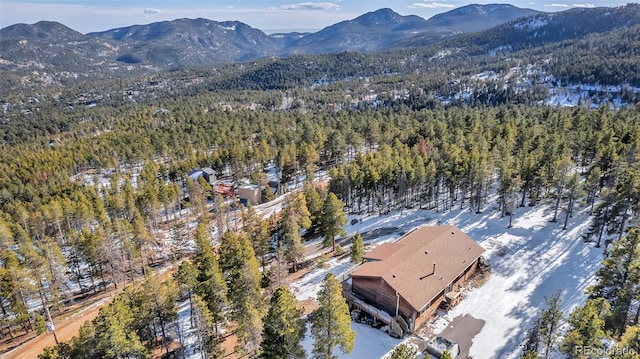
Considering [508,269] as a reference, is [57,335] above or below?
below

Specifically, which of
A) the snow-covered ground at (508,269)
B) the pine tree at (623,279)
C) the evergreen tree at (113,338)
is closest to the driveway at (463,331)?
the snow-covered ground at (508,269)

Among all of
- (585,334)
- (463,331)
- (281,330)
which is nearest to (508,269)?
(463,331)

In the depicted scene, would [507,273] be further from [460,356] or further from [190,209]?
[190,209]

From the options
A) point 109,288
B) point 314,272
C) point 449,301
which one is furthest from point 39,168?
point 449,301

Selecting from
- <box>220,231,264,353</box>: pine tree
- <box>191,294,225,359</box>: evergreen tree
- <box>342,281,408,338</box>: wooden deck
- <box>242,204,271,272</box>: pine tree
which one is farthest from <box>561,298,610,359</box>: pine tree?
<box>242,204,271,272</box>: pine tree

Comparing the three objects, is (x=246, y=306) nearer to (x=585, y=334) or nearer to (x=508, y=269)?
(x=585, y=334)

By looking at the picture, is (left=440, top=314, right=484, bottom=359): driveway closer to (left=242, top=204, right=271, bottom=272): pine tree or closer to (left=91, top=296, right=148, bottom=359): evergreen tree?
(left=242, top=204, right=271, bottom=272): pine tree

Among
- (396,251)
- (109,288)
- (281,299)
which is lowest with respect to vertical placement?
(109,288)
